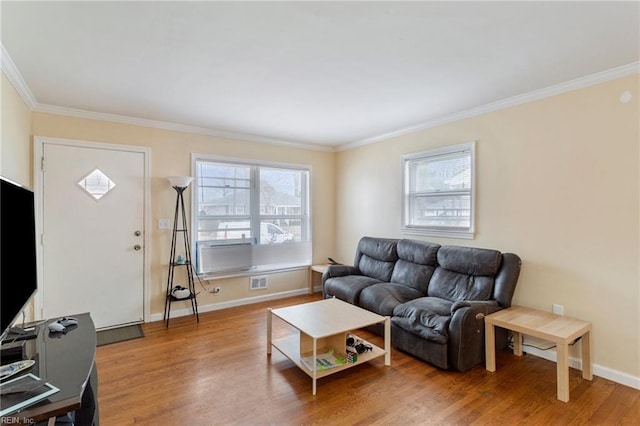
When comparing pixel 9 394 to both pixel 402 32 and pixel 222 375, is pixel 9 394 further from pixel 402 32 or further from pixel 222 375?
pixel 402 32

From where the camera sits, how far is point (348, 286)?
3.80m

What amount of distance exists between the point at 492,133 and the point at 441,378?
2.45m

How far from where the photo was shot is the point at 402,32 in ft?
6.38

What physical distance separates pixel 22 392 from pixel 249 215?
3536 millimetres

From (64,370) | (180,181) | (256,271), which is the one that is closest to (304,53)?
(64,370)

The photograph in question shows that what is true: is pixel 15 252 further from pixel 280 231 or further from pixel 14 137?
pixel 280 231

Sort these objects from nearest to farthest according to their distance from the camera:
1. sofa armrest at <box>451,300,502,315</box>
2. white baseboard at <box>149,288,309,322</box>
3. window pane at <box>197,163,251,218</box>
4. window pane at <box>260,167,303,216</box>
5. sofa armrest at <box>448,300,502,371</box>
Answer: sofa armrest at <box>448,300,502,371</box>, sofa armrest at <box>451,300,502,315</box>, white baseboard at <box>149,288,309,322</box>, window pane at <box>197,163,251,218</box>, window pane at <box>260,167,303,216</box>

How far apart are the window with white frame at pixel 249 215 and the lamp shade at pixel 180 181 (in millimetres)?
356

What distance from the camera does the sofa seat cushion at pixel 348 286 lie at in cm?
367

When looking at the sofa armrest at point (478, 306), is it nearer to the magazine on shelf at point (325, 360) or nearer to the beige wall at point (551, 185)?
the beige wall at point (551, 185)

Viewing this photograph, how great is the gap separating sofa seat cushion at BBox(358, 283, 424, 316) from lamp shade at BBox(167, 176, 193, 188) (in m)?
2.44

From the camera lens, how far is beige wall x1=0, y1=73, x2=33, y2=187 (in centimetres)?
237

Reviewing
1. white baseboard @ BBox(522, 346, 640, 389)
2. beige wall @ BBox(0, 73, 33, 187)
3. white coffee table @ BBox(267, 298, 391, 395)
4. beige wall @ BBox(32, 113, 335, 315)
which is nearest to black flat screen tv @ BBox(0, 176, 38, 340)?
beige wall @ BBox(0, 73, 33, 187)

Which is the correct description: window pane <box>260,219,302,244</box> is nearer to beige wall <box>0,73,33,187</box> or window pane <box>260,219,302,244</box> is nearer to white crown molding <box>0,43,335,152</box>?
white crown molding <box>0,43,335,152</box>
